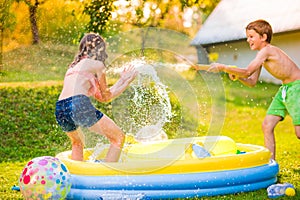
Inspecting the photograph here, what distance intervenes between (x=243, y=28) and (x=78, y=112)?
355 inches

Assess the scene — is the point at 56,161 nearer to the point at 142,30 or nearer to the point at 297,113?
the point at 142,30

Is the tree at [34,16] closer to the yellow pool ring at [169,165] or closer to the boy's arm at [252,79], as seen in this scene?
the boy's arm at [252,79]

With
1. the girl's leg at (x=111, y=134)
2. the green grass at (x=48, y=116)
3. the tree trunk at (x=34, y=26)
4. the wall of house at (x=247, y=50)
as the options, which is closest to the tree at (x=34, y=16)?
the tree trunk at (x=34, y=26)

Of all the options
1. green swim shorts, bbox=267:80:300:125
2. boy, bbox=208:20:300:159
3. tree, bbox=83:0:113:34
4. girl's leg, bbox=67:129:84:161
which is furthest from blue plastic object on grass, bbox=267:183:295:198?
Result: tree, bbox=83:0:113:34

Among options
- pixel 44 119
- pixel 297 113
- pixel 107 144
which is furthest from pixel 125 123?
pixel 44 119

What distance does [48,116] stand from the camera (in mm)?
7629

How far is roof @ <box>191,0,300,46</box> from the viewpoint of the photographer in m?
11.8

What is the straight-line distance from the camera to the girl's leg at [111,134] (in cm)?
416

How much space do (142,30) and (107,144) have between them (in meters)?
0.93

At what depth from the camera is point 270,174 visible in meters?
4.20

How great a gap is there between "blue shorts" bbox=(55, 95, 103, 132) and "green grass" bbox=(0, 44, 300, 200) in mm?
688

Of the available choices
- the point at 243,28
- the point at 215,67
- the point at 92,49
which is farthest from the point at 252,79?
the point at 243,28

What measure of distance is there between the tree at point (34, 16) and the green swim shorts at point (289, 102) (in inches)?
204

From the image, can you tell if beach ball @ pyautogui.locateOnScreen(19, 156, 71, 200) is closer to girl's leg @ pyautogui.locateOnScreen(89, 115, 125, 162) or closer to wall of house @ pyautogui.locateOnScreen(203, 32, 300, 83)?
girl's leg @ pyautogui.locateOnScreen(89, 115, 125, 162)
